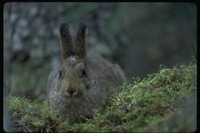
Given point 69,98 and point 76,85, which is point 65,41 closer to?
point 76,85

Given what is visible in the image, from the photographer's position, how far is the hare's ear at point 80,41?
18.7 ft

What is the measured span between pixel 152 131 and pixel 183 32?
9.00m

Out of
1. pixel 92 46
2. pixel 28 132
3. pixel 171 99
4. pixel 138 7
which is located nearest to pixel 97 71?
pixel 171 99

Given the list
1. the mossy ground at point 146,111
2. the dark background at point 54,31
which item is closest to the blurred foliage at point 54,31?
the dark background at point 54,31

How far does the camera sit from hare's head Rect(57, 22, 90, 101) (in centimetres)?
518

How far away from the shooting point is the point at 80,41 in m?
5.70

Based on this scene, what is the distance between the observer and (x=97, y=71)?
256 inches

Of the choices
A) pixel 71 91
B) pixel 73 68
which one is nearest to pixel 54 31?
pixel 73 68

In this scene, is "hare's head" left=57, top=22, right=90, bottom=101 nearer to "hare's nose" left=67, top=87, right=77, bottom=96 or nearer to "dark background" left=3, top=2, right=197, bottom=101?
"hare's nose" left=67, top=87, right=77, bottom=96

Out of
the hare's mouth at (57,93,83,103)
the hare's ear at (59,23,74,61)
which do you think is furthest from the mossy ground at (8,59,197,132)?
the hare's ear at (59,23,74,61)

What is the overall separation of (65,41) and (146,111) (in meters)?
2.12

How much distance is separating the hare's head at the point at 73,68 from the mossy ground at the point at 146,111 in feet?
1.52

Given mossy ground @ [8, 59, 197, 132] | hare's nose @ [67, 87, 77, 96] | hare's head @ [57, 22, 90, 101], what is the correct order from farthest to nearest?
hare's head @ [57, 22, 90, 101] → hare's nose @ [67, 87, 77, 96] → mossy ground @ [8, 59, 197, 132]

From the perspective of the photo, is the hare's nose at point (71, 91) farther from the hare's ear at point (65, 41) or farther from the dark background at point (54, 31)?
the dark background at point (54, 31)
